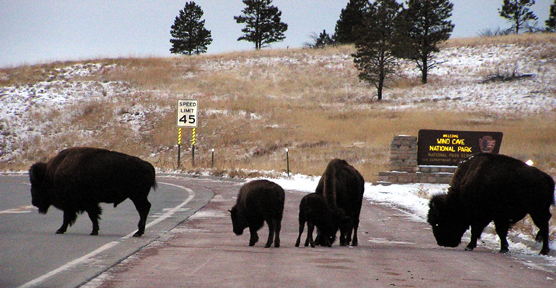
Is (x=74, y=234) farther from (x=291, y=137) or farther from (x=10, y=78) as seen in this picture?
(x=10, y=78)

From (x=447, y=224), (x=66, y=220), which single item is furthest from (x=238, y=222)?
(x=447, y=224)

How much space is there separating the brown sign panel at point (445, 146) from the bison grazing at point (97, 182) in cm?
1913

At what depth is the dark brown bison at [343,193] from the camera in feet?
36.5

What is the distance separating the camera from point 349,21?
97062 mm

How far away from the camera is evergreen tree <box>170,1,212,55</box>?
101m

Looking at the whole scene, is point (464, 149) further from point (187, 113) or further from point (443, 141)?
point (187, 113)

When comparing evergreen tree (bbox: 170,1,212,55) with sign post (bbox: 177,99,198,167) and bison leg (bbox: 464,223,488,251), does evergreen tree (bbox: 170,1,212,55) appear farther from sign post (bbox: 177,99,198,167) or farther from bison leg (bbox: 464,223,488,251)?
bison leg (bbox: 464,223,488,251)

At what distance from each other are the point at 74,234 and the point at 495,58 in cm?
7697

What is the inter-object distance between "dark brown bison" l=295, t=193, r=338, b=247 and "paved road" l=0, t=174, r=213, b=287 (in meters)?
→ 2.67

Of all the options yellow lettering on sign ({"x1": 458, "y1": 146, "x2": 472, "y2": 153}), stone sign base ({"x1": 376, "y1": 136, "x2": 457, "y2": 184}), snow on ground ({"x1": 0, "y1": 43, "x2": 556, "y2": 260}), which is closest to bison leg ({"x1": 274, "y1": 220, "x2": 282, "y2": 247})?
stone sign base ({"x1": 376, "y1": 136, "x2": 457, "y2": 184})

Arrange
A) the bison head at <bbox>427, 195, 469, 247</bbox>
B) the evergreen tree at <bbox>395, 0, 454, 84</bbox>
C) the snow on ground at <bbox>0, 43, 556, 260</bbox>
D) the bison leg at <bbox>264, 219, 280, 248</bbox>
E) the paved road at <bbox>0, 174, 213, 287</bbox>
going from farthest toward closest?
the evergreen tree at <bbox>395, 0, 454, 84</bbox>
the snow on ground at <bbox>0, 43, 556, 260</bbox>
the bison head at <bbox>427, 195, 469, 247</bbox>
the bison leg at <bbox>264, 219, 280, 248</bbox>
the paved road at <bbox>0, 174, 213, 287</bbox>

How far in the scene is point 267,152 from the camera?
54281mm

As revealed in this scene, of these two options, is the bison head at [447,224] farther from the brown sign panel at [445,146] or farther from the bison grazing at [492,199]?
the brown sign panel at [445,146]

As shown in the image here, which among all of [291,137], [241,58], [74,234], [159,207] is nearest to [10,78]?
[241,58]
